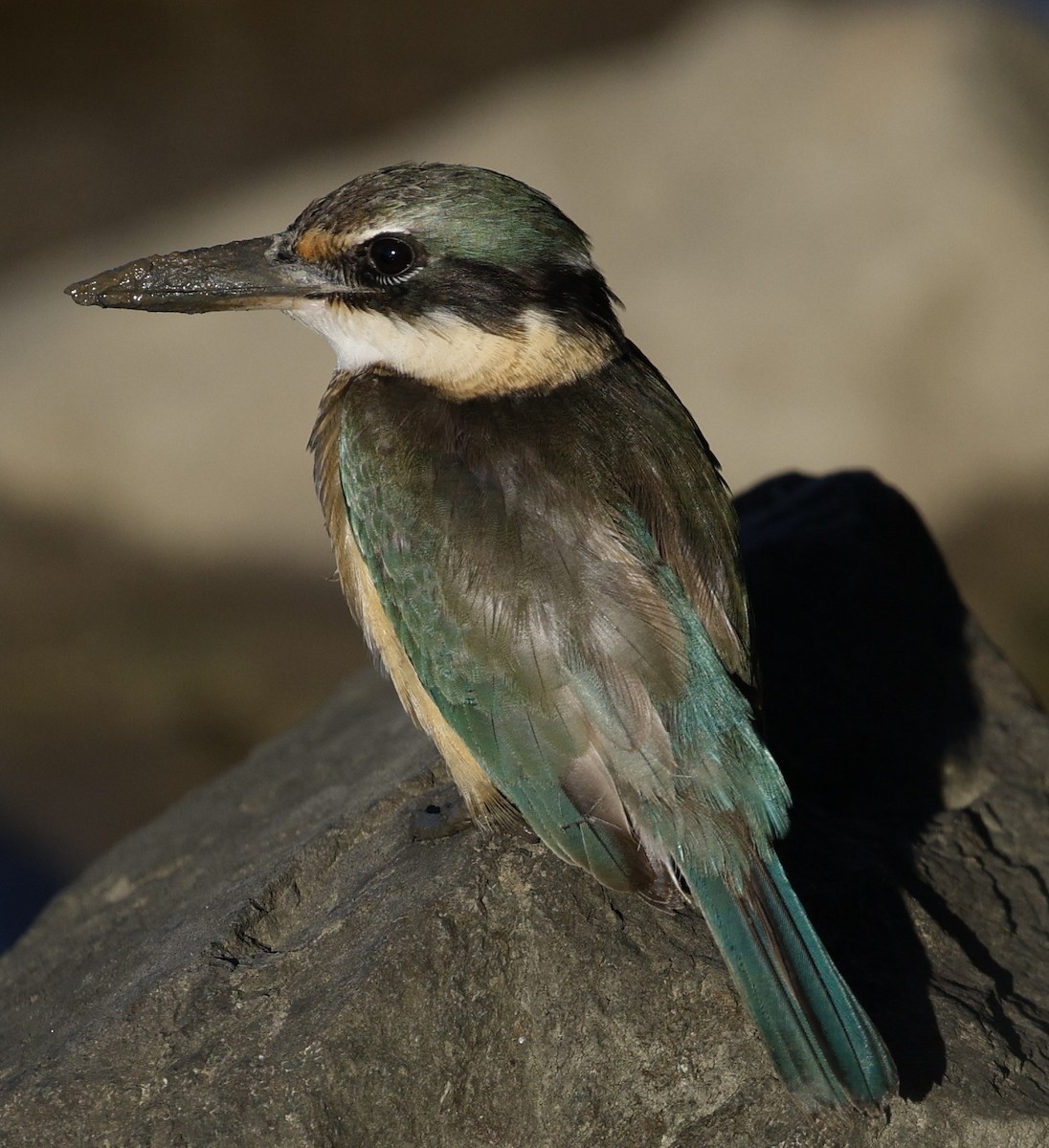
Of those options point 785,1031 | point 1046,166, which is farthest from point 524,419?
point 1046,166

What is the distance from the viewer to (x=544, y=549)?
13.9 feet

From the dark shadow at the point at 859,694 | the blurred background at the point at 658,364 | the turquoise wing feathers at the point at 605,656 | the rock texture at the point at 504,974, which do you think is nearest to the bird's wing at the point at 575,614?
the turquoise wing feathers at the point at 605,656

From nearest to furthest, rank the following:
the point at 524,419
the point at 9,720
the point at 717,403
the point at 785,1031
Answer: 1. the point at 785,1031
2. the point at 524,419
3. the point at 9,720
4. the point at 717,403

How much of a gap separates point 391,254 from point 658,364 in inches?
251

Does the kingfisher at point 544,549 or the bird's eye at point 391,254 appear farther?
the bird's eye at point 391,254

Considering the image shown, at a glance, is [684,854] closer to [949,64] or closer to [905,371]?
[905,371]

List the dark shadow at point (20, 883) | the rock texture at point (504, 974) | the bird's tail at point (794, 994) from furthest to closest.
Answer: the dark shadow at point (20, 883), the rock texture at point (504, 974), the bird's tail at point (794, 994)

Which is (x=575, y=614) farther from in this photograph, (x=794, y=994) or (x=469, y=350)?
(x=794, y=994)

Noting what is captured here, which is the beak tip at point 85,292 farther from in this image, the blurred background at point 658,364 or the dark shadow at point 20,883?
the blurred background at point 658,364

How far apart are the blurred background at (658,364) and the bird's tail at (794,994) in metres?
5.99

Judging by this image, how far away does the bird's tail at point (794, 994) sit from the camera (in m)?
3.70

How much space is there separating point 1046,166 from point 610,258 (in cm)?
324

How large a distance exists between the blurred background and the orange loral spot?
5360mm

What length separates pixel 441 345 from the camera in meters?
4.66
